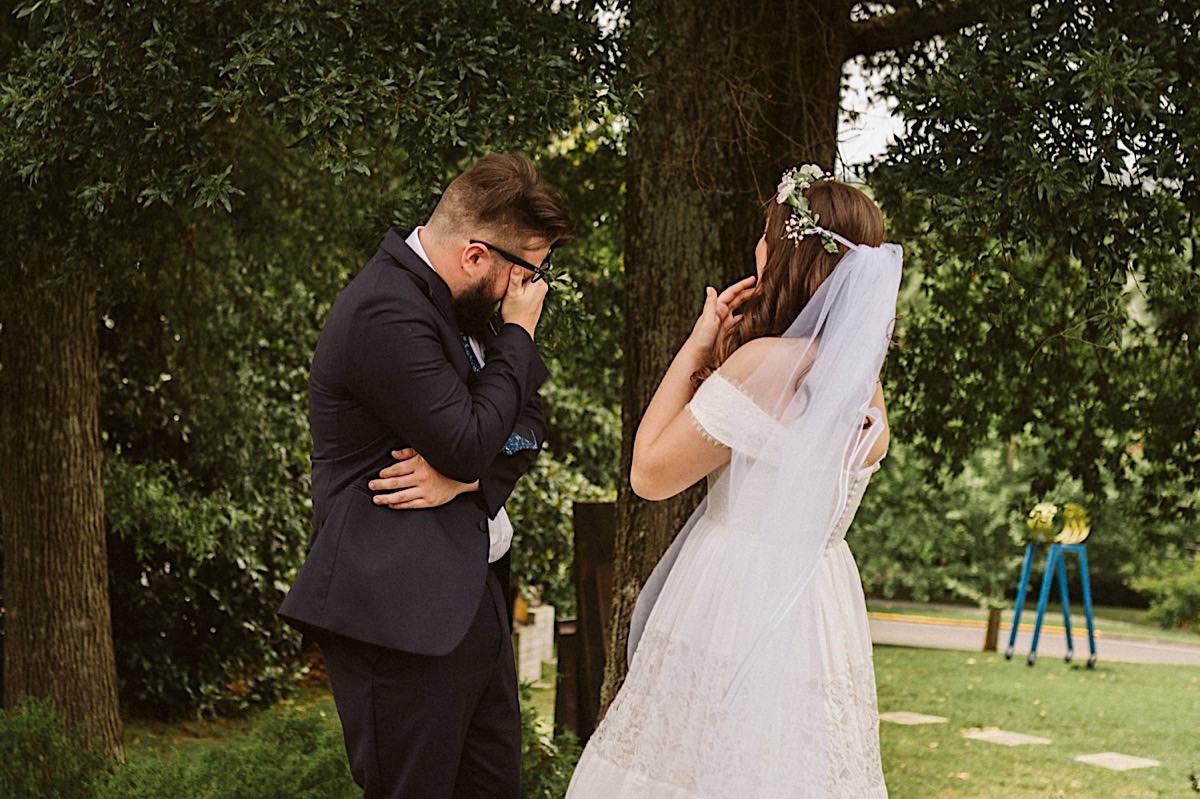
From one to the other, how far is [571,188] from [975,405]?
245cm

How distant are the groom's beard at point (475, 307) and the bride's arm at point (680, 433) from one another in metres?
0.44

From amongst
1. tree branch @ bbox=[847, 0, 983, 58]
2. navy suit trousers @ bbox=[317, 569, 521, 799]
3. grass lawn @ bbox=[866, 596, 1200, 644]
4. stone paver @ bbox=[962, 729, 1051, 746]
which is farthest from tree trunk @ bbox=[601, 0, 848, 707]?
grass lawn @ bbox=[866, 596, 1200, 644]

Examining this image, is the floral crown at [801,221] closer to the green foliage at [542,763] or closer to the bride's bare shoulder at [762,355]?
the bride's bare shoulder at [762,355]

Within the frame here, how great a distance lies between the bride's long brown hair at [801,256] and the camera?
2.99m

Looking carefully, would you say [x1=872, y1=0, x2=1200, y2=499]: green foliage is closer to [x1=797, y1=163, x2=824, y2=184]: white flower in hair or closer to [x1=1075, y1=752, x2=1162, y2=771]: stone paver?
[x1=797, y1=163, x2=824, y2=184]: white flower in hair

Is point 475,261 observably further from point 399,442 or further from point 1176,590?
point 1176,590

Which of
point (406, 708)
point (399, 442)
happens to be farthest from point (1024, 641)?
point (399, 442)

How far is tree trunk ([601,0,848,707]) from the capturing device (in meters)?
4.76

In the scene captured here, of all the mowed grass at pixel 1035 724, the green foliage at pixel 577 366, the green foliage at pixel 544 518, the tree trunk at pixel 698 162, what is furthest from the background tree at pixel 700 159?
the green foliage at pixel 544 518

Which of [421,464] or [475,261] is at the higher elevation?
[475,261]

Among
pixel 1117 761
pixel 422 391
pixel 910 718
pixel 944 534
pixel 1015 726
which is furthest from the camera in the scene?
pixel 944 534

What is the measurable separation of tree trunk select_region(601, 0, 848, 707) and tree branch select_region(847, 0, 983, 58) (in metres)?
0.41

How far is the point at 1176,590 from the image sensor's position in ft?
56.1

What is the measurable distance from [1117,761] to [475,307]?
25.9 feet
